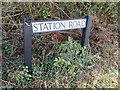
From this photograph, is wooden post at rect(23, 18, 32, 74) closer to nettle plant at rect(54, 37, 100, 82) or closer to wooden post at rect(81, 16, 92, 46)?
nettle plant at rect(54, 37, 100, 82)

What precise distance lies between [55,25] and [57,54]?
82cm

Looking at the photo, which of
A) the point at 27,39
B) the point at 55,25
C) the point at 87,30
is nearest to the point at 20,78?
the point at 27,39

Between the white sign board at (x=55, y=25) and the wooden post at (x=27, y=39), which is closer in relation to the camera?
the wooden post at (x=27, y=39)

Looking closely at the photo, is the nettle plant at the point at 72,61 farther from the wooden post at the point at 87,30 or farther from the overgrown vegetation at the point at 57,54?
the wooden post at the point at 87,30

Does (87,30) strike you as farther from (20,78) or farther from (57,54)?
(20,78)

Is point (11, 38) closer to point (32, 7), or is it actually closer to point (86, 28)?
point (32, 7)

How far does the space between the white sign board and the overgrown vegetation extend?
0.39 meters

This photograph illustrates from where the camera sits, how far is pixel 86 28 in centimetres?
262

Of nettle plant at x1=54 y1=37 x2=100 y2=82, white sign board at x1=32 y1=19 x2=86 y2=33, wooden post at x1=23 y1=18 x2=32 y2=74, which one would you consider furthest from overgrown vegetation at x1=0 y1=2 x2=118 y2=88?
white sign board at x1=32 y1=19 x2=86 y2=33

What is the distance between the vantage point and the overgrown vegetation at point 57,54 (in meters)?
2.17

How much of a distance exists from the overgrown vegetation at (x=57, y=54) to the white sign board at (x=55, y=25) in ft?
1.28

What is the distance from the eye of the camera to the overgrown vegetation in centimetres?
217

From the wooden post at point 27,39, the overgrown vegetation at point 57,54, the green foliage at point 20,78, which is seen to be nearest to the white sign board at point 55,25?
the wooden post at point 27,39

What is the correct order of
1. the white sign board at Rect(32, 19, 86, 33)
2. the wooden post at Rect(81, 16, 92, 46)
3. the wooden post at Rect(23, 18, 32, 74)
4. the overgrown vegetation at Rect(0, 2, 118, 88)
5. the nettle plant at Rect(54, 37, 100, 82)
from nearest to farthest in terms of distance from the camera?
the wooden post at Rect(23, 18, 32, 74) < the white sign board at Rect(32, 19, 86, 33) < the overgrown vegetation at Rect(0, 2, 118, 88) < the nettle plant at Rect(54, 37, 100, 82) < the wooden post at Rect(81, 16, 92, 46)
